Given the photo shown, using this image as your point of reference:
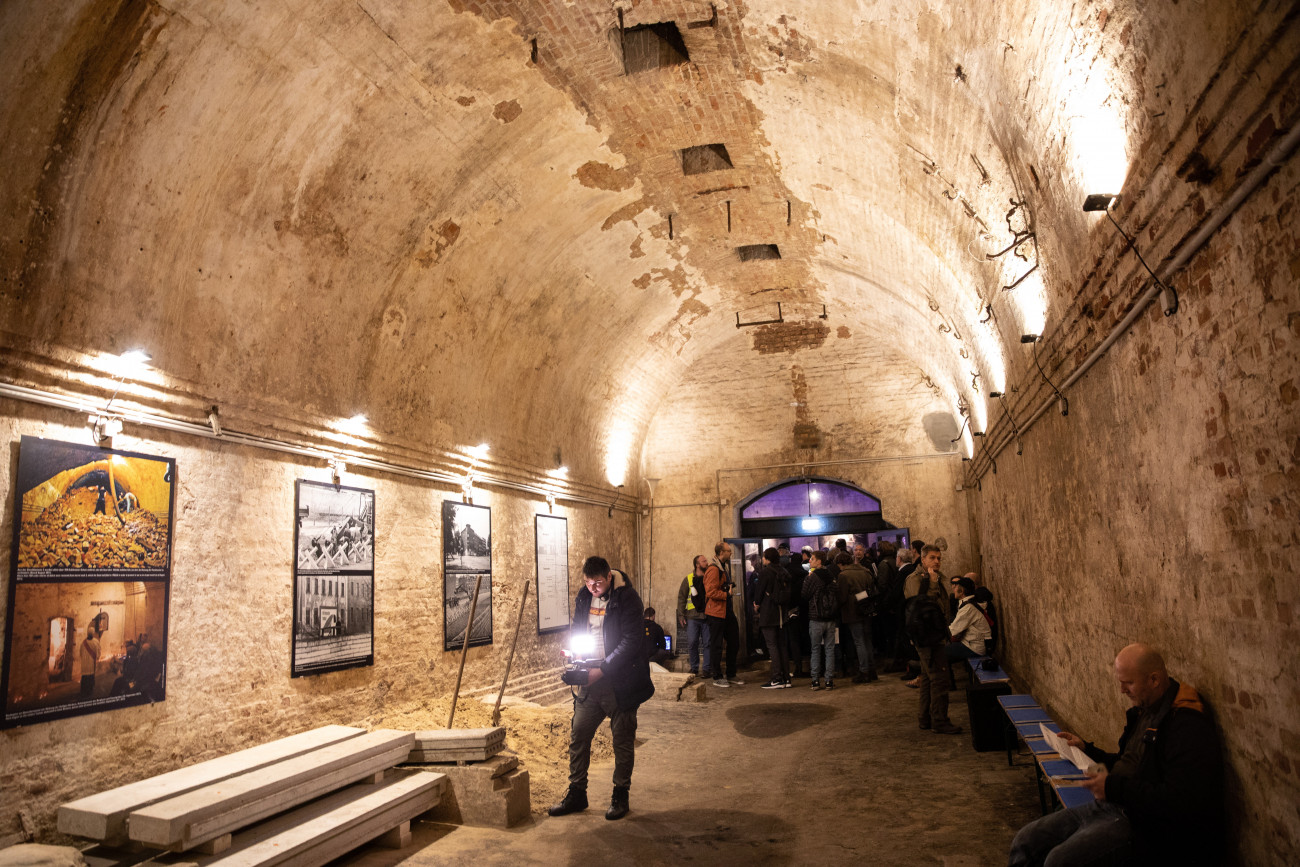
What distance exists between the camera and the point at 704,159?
961 centimetres

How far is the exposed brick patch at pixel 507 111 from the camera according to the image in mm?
7770

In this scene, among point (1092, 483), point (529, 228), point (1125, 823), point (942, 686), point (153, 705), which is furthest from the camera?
point (529, 228)

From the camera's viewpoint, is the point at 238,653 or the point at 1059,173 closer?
the point at 1059,173

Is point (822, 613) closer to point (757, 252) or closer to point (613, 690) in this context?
point (757, 252)

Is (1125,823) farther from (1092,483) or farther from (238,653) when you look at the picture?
(238,653)

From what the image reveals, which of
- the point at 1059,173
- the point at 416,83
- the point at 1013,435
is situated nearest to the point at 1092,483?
the point at 1059,173

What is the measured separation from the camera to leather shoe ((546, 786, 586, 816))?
625cm

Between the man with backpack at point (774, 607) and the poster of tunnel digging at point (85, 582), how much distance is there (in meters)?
8.35

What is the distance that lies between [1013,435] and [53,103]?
8.59m

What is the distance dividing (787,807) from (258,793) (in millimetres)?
3718

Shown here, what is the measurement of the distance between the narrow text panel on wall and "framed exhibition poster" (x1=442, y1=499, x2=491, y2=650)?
4.83 ft

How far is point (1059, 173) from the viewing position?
4.82 metres

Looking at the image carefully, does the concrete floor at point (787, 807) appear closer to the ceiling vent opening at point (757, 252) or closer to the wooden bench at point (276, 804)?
the wooden bench at point (276, 804)

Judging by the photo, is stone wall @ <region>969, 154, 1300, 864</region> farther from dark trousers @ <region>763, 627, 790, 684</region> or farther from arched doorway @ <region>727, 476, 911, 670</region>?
arched doorway @ <region>727, 476, 911, 670</region>
